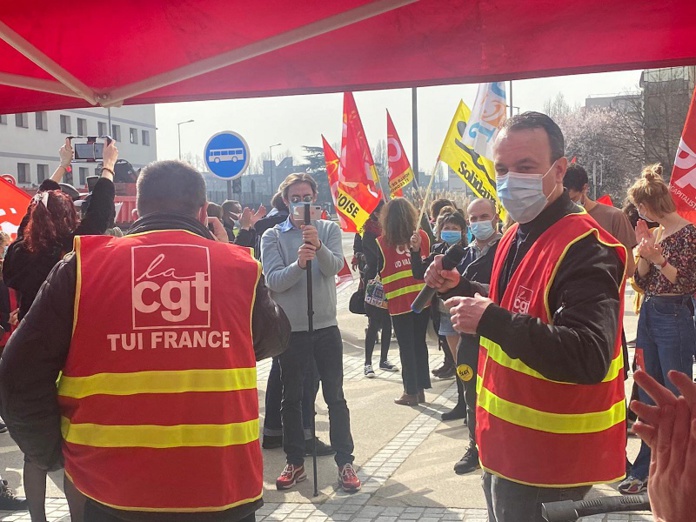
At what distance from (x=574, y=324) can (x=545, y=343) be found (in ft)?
0.37

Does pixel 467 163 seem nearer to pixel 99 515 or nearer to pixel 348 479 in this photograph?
pixel 348 479

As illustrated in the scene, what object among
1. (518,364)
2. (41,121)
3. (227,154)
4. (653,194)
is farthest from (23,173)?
(518,364)

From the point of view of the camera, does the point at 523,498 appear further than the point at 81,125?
No

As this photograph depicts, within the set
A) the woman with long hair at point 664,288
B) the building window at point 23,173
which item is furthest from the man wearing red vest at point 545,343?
the building window at point 23,173

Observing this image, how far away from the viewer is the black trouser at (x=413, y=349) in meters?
8.03

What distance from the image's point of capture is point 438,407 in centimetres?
802

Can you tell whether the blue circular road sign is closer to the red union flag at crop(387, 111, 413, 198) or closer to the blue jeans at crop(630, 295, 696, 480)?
the red union flag at crop(387, 111, 413, 198)

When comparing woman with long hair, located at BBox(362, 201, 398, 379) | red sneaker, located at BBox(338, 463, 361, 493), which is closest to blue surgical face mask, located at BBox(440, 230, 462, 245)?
woman with long hair, located at BBox(362, 201, 398, 379)

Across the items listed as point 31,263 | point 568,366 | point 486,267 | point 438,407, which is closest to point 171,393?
point 568,366

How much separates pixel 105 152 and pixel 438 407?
4578 mm

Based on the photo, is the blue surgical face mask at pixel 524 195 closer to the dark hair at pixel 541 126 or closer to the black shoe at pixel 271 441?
the dark hair at pixel 541 126

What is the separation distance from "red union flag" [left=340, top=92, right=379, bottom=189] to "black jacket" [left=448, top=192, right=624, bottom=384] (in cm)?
972

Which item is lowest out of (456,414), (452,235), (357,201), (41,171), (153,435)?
(456,414)

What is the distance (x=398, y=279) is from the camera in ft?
27.2
